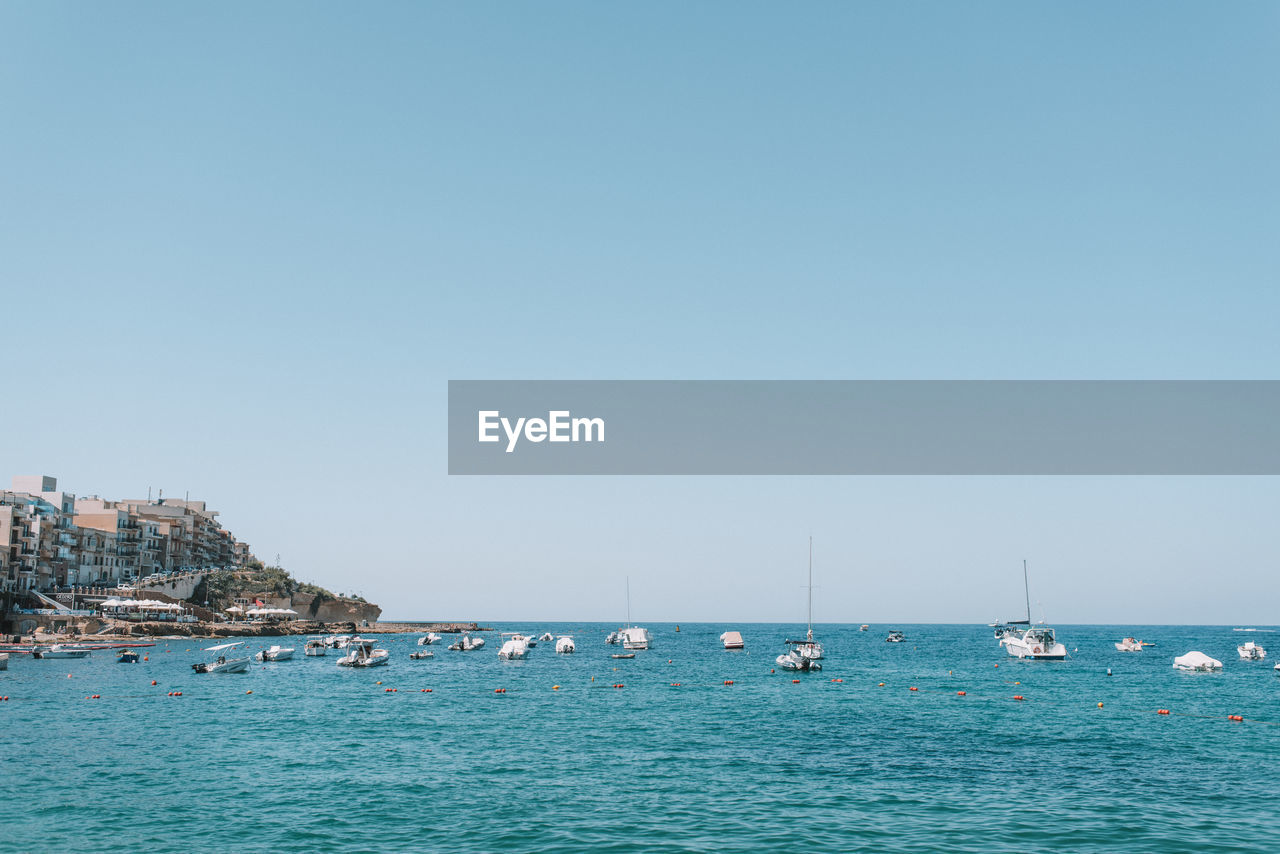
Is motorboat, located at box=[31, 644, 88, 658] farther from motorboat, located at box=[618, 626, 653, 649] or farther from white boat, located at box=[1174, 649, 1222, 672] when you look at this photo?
white boat, located at box=[1174, 649, 1222, 672]

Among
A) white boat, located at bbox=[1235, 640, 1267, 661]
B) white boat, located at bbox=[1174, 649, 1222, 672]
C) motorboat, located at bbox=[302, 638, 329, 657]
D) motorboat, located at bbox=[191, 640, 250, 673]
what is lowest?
white boat, located at bbox=[1235, 640, 1267, 661]

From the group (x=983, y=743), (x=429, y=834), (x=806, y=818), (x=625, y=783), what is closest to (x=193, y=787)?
(x=429, y=834)

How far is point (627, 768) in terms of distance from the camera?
43.9 meters

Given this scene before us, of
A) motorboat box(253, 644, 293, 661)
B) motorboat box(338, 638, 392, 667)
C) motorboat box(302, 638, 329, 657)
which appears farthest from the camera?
motorboat box(302, 638, 329, 657)

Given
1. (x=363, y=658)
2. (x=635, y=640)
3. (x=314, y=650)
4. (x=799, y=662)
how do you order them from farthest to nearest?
(x=635, y=640) < (x=314, y=650) < (x=363, y=658) < (x=799, y=662)

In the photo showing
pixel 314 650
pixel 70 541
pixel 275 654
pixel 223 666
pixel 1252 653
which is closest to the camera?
pixel 223 666

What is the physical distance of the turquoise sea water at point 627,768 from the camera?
3161cm

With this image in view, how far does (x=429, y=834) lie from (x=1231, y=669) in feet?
434

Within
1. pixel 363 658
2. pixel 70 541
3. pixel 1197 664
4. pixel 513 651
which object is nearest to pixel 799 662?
pixel 513 651

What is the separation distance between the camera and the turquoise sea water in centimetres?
3161

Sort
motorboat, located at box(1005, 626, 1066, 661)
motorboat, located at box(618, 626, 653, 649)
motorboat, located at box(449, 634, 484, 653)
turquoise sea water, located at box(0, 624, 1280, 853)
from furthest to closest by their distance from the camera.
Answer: motorboat, located at box(618, 626, 653, 649) → motorboat, located at box(449, 634, 484, 653) → motorboat, located at box(1005, 626, 1066, 661) → turquoise sea water, located at box(0, 624, 1280, 853)

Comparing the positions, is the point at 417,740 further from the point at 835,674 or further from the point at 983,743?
the point at 835,674

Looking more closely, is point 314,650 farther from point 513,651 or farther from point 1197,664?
point 1197,664

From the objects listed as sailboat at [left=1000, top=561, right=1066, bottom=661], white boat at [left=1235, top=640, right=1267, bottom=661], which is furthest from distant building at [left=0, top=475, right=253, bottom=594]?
white boat at [left=1235, top=640, right=1267, bottom=661]
